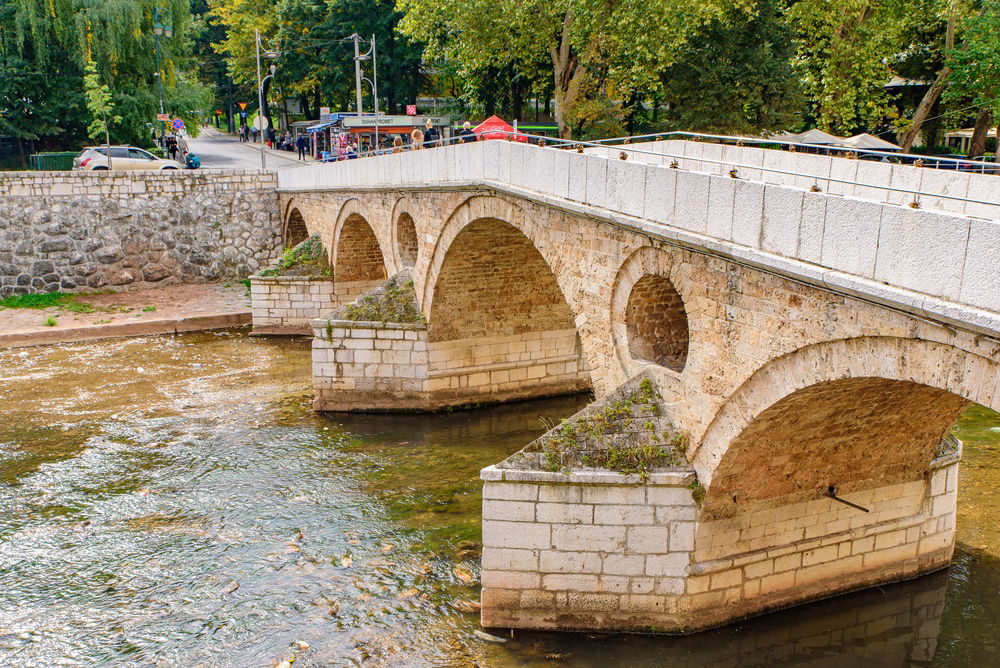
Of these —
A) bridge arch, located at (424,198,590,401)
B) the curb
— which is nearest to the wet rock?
bridge arch, located at (424,198,590,401)

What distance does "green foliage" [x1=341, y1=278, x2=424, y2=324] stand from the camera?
50.7 feet

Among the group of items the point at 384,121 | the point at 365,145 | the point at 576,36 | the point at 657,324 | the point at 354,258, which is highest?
the point at 576,36

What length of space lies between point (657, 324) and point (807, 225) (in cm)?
328

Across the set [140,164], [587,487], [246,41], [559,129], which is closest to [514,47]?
[559,129]

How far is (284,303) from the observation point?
69.8 feet

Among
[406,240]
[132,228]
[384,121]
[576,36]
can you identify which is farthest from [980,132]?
[132,228]

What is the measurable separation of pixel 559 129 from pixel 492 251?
1078cm

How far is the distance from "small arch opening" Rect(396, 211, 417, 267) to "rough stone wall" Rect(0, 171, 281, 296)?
1072cm

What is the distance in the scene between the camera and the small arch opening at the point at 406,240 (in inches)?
669

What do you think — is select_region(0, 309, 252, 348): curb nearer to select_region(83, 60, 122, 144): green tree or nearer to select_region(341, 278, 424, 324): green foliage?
select_region(83, 60, 122, 144): green tree

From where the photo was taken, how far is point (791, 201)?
630cm

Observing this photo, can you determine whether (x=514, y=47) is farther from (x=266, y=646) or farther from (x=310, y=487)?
(x=266, y=646)

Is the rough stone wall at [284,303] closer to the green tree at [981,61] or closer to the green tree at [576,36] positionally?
the green tree at [576,36]

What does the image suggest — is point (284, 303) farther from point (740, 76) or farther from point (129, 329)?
point (740, 76)
